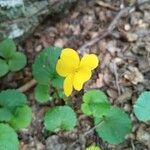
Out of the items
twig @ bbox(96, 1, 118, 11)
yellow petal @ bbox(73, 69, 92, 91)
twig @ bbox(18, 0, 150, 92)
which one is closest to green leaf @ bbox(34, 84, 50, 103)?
twig @ bbox(18, 0, 150, 92)

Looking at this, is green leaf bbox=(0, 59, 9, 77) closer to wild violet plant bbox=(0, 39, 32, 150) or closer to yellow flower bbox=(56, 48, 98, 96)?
wild violet plant bbox=(0, 39, 32, 150)

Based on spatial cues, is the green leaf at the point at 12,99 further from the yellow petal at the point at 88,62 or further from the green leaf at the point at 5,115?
the yellow petal at the point at 88,62

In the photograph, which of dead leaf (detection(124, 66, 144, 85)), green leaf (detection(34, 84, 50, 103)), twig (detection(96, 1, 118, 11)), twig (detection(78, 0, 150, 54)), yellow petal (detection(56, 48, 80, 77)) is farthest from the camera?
twig (detection(96, 1, 118, 11))

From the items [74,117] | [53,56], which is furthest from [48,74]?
[74,117]

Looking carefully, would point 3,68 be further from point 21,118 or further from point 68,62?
point 68,62

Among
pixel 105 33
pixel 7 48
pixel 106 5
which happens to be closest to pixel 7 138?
pixel 7 48

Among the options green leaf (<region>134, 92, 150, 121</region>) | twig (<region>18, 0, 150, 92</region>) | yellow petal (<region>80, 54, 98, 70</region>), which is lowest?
green leaf (<region>134, 92, 150, 121</region>)

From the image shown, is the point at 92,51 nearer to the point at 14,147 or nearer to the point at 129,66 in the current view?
the point at 129,66

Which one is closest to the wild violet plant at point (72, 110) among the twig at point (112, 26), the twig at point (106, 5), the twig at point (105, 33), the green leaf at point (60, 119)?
the green leaf at point (60, 119)
